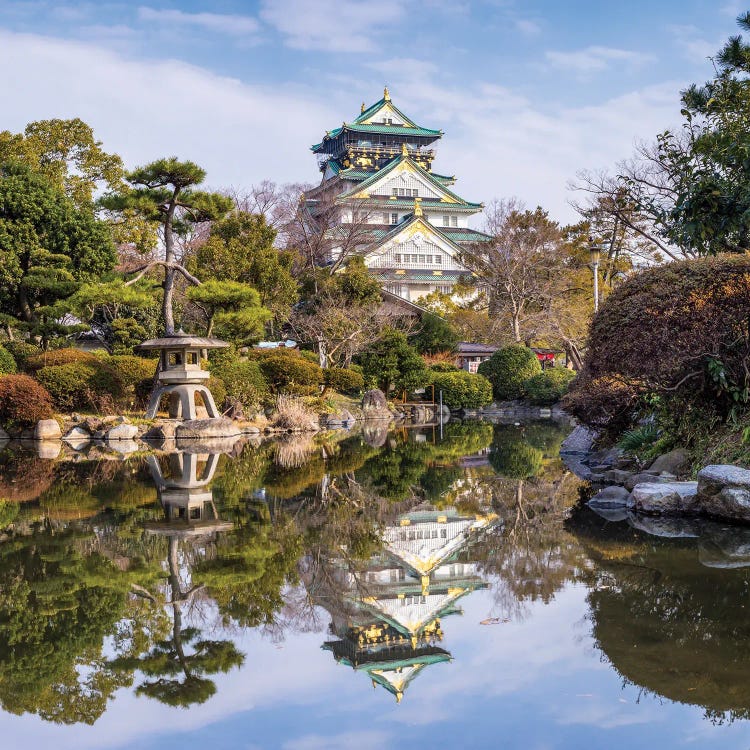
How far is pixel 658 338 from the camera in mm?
10008

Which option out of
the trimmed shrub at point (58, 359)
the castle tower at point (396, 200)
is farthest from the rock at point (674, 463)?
the castle tower at point (396, 200)

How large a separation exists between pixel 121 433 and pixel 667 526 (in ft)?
46.0

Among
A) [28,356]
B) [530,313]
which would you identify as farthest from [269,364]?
[530,313]

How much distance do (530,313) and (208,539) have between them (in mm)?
28635

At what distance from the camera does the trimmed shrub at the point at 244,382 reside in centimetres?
2261

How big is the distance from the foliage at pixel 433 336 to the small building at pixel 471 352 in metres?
1.21

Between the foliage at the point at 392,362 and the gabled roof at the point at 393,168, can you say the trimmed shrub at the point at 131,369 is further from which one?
the gabled roof at the point at 393,168

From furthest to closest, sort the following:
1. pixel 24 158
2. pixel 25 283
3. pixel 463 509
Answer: pixel 24 158 < pixel 25 283 < pixel 463 509

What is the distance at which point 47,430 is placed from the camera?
65.1 feet

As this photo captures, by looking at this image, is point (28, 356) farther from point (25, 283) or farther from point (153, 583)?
point (153, 583)

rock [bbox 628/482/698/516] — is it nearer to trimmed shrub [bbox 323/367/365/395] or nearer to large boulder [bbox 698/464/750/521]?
large boulder [bbox 698/464/750/521]

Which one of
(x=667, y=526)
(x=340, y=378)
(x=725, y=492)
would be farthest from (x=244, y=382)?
(x=725, y=492)

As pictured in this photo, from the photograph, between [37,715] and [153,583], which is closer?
[37,715]

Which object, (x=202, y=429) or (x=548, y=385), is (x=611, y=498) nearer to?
(x=202, y=429)
